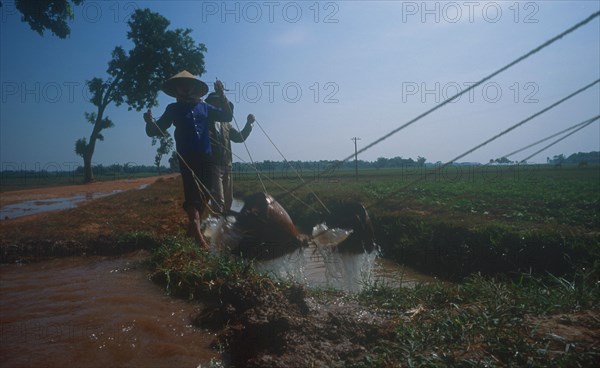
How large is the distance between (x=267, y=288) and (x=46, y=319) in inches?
72.6

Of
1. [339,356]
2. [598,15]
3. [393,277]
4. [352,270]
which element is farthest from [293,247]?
[598,15]

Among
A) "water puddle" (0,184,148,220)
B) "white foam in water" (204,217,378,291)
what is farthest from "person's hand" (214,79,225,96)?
"water puddle" (0,184,148,220)

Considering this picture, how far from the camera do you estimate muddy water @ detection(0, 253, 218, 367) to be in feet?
7.42

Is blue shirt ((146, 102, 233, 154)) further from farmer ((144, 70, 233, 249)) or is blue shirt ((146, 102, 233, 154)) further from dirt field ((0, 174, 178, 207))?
dirt field ((0, 174, 178, 207))

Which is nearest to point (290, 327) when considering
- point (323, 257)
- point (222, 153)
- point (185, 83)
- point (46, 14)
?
point (323, 257)

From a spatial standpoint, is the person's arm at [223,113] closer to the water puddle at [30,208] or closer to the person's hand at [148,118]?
the person's hand at [148,118]

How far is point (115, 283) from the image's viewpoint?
3.93m

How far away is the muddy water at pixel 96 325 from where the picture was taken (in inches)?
89.0

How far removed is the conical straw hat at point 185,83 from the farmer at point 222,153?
0.73 feet

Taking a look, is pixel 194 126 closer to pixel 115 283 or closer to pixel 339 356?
pixel 115 283

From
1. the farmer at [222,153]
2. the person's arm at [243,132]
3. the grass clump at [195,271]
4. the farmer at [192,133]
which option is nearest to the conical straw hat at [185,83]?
the farmer at [192,133]

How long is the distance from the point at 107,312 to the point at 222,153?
285 centimetres

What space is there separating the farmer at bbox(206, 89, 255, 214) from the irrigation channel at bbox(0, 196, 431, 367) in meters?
0.75

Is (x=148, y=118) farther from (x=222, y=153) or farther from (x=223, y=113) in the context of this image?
(x=222, y=153)
